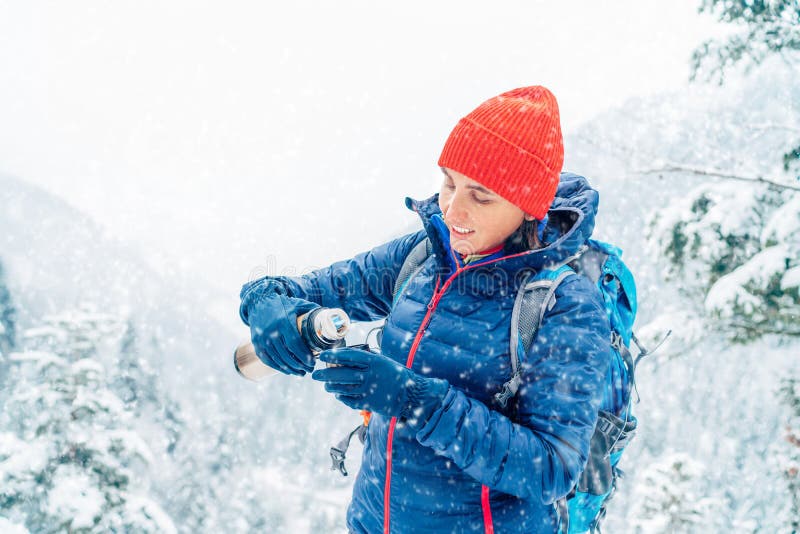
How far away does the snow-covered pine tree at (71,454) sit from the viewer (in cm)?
1102

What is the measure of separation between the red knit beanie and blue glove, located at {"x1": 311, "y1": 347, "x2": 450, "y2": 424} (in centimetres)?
84

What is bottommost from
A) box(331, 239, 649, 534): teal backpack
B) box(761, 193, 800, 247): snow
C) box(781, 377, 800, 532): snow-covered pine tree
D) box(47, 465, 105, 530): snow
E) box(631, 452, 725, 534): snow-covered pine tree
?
box(631, 452, 725, 534): snow-covered pine tree

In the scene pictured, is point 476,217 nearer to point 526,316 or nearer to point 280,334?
point 526,316

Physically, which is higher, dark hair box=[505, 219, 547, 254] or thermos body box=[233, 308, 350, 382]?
dark hair box=[505, 219, 547, 254]

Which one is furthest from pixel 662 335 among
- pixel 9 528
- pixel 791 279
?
pixel 9 528

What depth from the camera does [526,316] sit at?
6.42 ft

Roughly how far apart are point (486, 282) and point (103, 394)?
12.8m

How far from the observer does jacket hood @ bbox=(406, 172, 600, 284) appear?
2045 millimetres

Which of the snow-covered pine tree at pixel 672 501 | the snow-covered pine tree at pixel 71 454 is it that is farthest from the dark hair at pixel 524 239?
the snow-covered pine tree at pixel 672 501

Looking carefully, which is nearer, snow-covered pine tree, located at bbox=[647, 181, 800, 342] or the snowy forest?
snow-covered pine tree, located at bbox=[647, 181, 800, 342]

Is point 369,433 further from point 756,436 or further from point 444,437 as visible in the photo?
point 756,436

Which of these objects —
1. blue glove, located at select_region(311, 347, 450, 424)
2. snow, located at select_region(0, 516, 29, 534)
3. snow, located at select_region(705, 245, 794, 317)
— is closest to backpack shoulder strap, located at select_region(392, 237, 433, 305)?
blue glove, located at select_region(311, 347, 450, 424)

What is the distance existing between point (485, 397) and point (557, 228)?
32.2 inches

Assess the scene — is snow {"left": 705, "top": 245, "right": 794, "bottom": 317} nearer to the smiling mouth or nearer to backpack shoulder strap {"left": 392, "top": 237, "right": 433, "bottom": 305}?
backpack shoulder strap {"left": 392, "top": 237, "right": 433, "bottom": 305}
